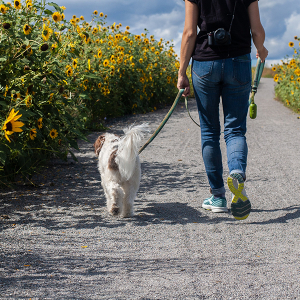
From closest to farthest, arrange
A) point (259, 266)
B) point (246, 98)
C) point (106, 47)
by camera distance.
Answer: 1. point (259, 266)
2. point (246, 98)
3. point (106, 47)

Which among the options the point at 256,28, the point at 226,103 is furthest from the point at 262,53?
the point at 226,103

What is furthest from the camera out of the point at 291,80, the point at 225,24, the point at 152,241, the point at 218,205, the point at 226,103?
the point at 291,80

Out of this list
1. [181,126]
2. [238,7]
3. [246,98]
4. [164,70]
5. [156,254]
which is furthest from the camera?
[164,70]

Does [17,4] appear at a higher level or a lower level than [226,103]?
higher

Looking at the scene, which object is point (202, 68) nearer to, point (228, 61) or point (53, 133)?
point (228, 61)

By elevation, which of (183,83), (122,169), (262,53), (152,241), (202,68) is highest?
(262,53)

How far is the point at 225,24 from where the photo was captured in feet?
11.4

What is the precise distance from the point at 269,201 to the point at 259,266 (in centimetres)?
167

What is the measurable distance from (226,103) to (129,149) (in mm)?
1012

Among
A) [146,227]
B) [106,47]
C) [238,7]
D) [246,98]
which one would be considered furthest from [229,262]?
[106,47]

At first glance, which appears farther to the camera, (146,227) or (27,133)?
(27,133)

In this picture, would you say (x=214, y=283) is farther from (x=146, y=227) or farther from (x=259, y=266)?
(x=146, y=227)

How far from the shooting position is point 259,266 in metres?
2.79

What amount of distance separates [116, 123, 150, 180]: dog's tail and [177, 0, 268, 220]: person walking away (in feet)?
2.17
